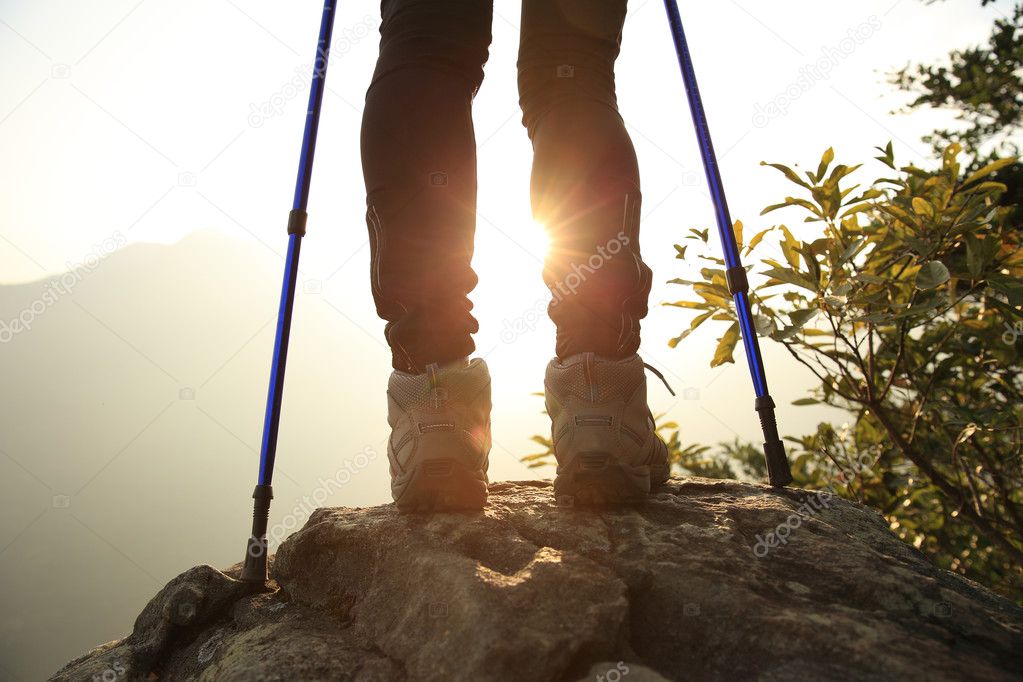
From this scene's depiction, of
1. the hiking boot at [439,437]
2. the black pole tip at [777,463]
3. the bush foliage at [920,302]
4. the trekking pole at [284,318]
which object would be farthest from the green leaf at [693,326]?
the trekking pole at [284,318]

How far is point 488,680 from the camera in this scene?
42.4 inches

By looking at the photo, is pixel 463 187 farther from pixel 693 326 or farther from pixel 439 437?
pixel 693 326

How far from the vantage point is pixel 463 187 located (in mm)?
1697

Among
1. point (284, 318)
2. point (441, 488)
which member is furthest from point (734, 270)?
point (284, 318)

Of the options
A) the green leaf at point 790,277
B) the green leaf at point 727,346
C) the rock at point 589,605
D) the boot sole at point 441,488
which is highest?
the green leaf at point 790,277

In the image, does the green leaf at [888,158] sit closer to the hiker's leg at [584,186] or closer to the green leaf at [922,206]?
the green leaf at [922,206]

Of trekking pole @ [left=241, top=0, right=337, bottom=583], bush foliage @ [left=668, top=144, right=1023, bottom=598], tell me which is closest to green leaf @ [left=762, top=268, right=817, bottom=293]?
bush foliage @ [left=668, top=144, right=1023, bottom=598]

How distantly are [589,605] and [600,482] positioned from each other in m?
0.52

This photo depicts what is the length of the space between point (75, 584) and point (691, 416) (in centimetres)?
11558

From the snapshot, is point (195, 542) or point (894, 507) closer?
point (894, 507)

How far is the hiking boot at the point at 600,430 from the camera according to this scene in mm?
1700

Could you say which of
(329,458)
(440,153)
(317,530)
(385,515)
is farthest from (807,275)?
(329,458)

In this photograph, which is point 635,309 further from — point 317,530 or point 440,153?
point 317,530

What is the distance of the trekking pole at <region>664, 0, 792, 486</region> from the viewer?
193 cm
